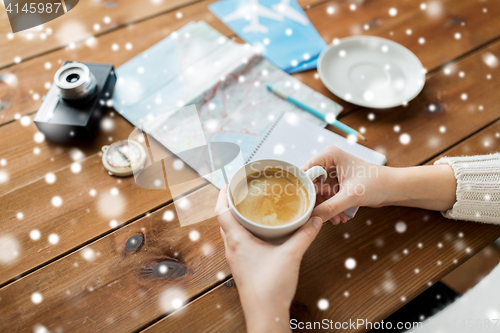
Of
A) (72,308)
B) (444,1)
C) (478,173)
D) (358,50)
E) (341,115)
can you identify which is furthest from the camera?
(444,1)

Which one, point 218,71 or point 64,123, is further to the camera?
point 218,71

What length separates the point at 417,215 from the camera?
0.79 m

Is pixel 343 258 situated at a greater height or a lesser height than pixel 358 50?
lesser

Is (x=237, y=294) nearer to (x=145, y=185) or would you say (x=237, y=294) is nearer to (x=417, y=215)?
(x=145, y=185)

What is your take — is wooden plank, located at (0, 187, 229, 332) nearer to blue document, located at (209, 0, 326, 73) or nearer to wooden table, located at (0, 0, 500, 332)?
wooden table, located at (0, 0, 500, 332)

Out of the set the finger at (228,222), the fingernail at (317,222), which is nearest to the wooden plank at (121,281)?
the finger at (228,222)

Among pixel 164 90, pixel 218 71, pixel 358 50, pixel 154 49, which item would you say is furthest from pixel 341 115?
pixel 154 49

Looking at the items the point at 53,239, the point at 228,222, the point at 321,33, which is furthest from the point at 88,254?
the point at 321,33

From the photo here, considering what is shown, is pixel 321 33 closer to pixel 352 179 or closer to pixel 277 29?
pixel 277 29

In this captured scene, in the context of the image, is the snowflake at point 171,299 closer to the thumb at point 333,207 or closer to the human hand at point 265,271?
the human hand at point 265,271

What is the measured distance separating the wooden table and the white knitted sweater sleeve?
3 centimetres

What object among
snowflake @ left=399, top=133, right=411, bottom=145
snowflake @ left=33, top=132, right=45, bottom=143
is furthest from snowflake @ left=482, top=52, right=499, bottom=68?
snowflake @ left=33, top=132, right=45, bottom=143

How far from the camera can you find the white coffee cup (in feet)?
1.99

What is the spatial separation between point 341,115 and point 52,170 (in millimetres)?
774
